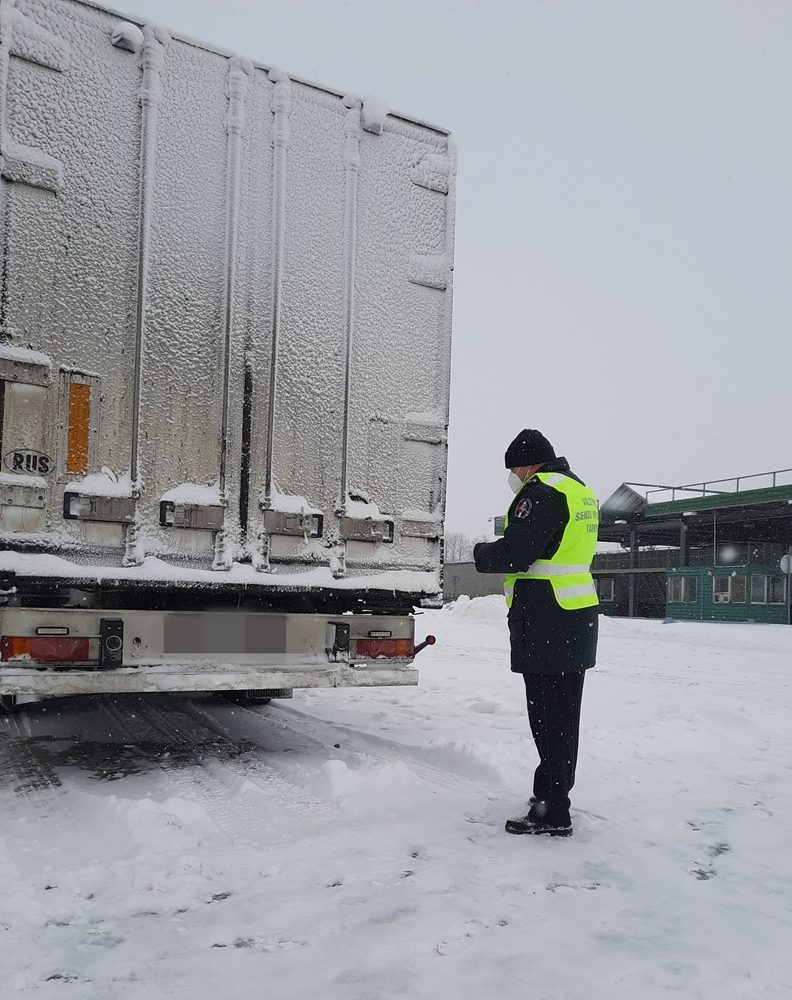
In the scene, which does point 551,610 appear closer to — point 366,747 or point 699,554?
point 366,747

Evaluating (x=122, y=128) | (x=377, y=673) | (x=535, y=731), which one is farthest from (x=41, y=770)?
(x=122, y=128)

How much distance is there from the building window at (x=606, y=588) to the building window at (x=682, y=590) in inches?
228

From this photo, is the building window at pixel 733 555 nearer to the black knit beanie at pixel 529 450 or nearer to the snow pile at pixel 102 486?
the black knit beanie at pixel 529 450

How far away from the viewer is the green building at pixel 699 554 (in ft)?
86.0

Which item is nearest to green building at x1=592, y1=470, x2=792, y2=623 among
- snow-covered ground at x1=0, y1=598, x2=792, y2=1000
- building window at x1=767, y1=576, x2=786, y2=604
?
building window at x1=767, y1=576, x2=786, y2=604

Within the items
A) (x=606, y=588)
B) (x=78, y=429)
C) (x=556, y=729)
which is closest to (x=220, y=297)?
(x=78, y=429)

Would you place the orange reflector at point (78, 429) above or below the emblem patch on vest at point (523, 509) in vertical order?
above

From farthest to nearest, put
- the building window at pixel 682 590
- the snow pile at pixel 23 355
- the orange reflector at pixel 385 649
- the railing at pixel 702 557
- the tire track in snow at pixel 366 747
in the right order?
the railing at pixel 702 557
the building window at pixel 682 590
the orange reflector at pixel 385 649
the tire track in snow at pixel 366 747
the snow pile at pixel 23 355

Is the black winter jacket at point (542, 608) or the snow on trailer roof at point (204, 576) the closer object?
the black winter jacket at point (542, 608)

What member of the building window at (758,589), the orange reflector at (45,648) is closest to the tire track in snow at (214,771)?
the orange reflector at (45,648)

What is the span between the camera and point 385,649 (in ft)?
15.9

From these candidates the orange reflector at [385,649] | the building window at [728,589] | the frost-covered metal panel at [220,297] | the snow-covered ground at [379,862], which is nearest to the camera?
the snow-covered ground at [379,862]

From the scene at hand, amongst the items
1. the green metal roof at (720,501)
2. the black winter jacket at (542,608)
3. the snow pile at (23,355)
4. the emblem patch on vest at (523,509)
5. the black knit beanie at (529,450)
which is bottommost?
the black winter jacket at (542,608)

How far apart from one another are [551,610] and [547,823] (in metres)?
0.92
